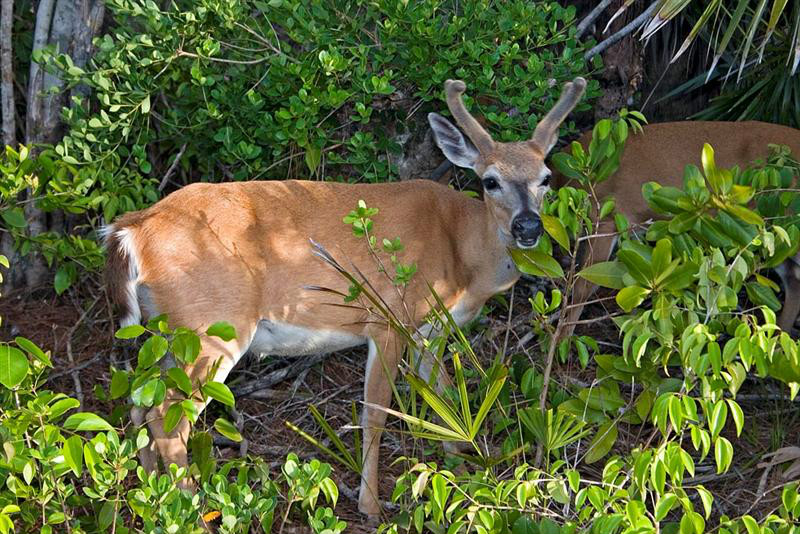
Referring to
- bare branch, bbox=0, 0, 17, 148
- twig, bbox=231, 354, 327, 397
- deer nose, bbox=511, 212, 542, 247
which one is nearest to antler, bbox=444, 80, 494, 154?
deer nose, bbox=511, 212, 542, 247

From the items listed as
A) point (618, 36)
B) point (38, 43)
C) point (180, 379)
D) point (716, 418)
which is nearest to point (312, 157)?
point (38, 43)

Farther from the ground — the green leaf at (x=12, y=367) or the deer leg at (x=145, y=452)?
the green leaf at (x=12, y=367)

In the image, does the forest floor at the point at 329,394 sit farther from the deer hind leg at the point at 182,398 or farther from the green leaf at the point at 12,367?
the green leaf at the point at 12,367

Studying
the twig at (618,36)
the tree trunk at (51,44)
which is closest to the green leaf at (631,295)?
the twig at (618,36)

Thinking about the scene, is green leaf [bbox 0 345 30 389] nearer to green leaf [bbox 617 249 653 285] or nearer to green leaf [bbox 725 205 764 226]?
green leaf [bbox 617 249 653 285]

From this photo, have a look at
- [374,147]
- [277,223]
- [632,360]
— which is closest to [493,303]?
[374,147]

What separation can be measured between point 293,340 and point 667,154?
310 centimetres

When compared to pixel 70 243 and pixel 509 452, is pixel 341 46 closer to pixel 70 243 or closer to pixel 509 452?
pixel 70 243

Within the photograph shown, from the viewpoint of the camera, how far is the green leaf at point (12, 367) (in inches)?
147

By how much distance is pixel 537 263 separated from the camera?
15.2 feet

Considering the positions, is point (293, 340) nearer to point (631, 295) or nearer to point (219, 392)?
point (219, 392)

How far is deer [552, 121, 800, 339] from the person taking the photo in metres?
7.18

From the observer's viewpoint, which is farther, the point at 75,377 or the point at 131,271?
the point at 75,377

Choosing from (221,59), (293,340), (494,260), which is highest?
(221,59)
